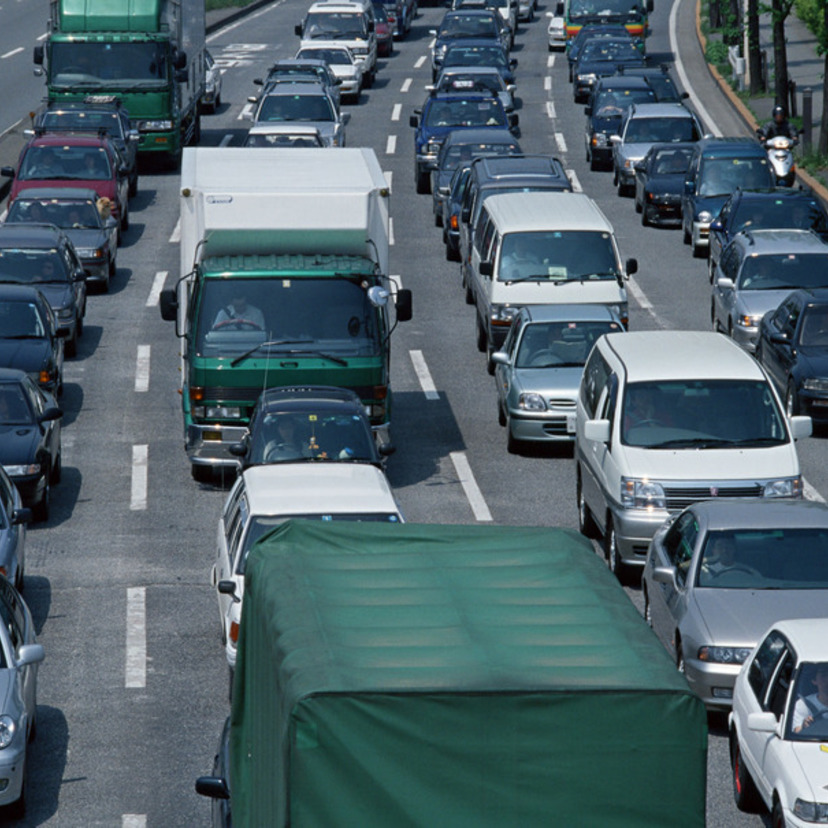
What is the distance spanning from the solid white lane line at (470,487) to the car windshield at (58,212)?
12.4 metres

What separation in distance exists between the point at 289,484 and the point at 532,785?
29.8 feet

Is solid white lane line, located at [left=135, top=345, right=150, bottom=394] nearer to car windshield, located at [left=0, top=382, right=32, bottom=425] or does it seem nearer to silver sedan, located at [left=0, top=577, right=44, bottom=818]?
car windshield, located at [left=0, top=382, right=32, bottom=425]

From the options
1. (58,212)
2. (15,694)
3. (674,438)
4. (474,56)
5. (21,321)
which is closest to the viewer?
(15,694)

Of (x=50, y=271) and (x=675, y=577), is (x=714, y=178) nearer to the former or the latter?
(x=50, y=271)

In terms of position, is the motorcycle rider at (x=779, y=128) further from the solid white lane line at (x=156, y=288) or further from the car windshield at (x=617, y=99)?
the solid white lane line at (x=156, y=288)

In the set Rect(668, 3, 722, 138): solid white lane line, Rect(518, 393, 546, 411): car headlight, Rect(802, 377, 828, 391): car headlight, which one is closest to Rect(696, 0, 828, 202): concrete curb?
Rect(668, 3, 722, 138): solid white lane line

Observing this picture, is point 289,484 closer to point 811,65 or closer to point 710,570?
point 710,570

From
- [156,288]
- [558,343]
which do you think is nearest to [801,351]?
[558,343]

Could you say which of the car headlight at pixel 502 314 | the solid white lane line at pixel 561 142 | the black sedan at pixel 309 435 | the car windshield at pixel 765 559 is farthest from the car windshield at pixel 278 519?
the solid white lane line at pixel 561 142

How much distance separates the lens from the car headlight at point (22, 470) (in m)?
20.6

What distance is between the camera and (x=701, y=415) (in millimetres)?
18547

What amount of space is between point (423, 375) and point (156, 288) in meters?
7.47

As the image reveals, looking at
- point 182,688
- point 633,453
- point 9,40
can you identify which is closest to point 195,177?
point 633,453

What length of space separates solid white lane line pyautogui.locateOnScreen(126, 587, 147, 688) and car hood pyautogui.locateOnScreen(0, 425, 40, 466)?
9.30 feet
